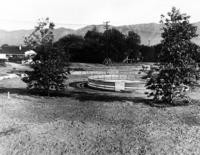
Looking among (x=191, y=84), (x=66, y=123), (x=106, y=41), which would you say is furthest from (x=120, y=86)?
(x=106, y=41)

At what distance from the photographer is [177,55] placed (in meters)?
23.8

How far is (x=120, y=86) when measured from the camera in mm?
35625

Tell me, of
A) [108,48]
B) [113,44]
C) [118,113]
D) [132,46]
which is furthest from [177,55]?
[132,46]

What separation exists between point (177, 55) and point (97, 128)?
1074 centimetres

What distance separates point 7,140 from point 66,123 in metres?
4.07

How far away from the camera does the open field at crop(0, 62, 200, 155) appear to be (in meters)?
13.3

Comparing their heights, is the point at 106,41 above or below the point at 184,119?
above

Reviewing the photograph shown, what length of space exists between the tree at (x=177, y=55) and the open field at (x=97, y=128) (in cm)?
197

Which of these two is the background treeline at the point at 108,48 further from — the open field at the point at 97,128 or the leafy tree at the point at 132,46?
the open field at the point at 97,128

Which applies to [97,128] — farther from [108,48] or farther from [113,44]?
[113,44]

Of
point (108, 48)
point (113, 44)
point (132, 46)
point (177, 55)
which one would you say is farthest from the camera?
point (132, 46)

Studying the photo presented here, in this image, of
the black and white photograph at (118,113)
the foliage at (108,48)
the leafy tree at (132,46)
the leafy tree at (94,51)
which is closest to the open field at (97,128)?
the black and white photograph at (118,113)

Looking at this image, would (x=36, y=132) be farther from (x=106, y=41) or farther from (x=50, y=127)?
(x=106, y=41)

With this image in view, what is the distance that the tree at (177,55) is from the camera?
23531mm
